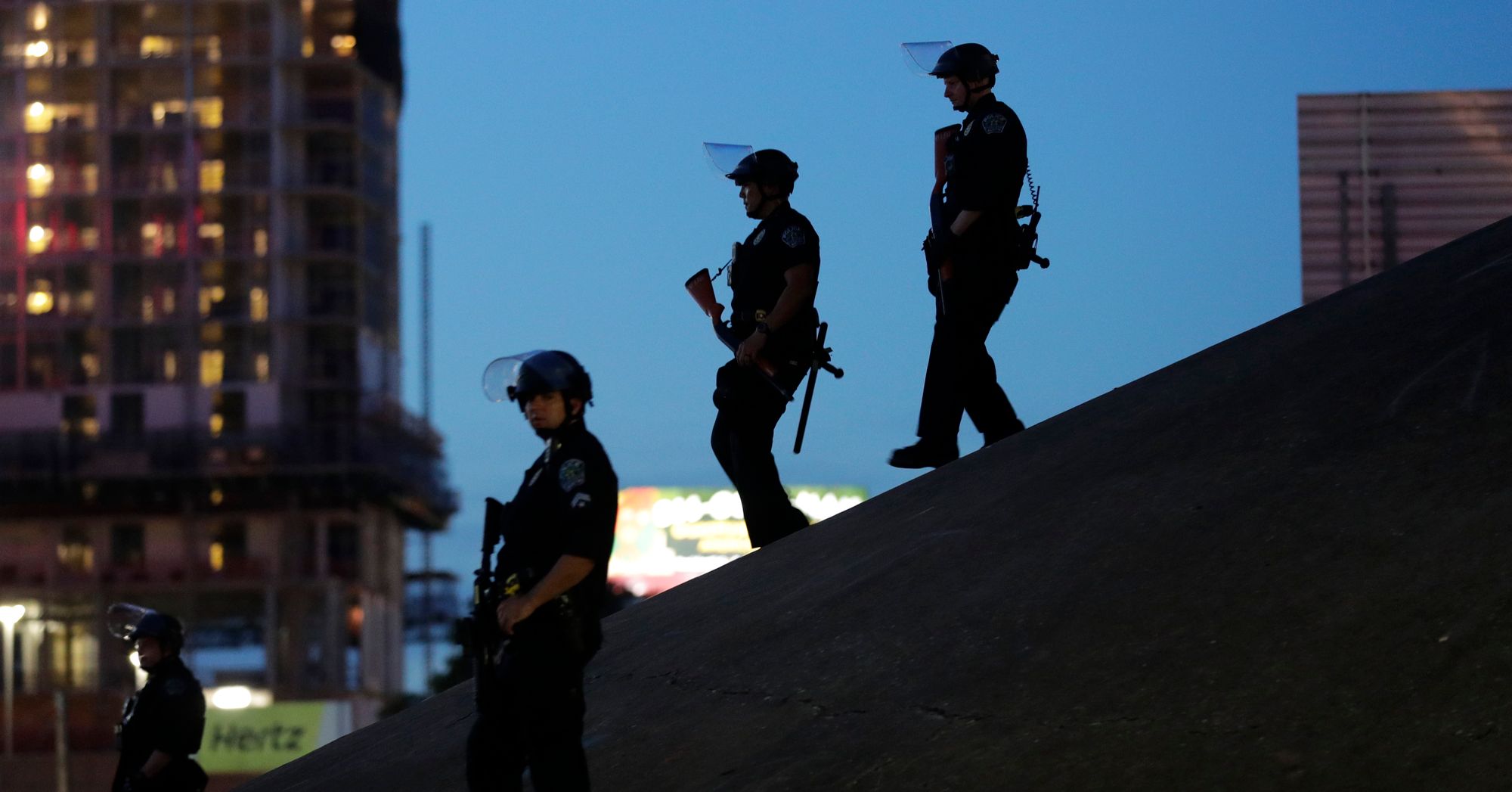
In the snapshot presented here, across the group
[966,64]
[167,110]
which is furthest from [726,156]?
[167,110]

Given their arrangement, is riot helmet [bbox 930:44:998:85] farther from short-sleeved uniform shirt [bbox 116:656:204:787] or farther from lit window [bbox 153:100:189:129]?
lit window [bbox 153:100:189:129]

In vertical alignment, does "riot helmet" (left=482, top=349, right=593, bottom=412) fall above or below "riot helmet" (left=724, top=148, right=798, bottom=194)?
below

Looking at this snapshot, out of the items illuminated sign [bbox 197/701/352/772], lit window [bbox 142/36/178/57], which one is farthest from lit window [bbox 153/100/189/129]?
illuminated sign [bbox 197/701/352/772]

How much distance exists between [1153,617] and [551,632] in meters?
2.00

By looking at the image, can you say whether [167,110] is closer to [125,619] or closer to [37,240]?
[37,240]

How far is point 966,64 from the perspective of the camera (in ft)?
29.6

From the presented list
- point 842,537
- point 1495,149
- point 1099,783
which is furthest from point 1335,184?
point 1099,783

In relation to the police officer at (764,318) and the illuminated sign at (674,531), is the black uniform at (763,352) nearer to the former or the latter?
the police officer at (764,318)

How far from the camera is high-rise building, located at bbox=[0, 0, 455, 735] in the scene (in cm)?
7450

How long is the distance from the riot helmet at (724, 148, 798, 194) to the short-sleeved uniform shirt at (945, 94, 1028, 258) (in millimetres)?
764

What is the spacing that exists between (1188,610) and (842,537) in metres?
2.95

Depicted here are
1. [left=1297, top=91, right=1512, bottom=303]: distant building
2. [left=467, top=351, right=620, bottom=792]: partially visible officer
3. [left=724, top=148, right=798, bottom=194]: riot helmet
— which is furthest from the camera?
[left=1297, top=91, right=1512, bottom=303]: distant building

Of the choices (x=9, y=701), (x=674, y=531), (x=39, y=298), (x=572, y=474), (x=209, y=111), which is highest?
(x=209, y=111)

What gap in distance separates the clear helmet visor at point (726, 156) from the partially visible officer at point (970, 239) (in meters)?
0.88
